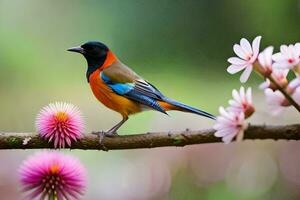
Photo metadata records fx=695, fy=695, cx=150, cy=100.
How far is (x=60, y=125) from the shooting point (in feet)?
2.70

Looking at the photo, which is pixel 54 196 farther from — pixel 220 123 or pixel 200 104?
pixel 200 104

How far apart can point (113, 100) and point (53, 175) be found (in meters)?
0.63

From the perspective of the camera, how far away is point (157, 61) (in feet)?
12.9

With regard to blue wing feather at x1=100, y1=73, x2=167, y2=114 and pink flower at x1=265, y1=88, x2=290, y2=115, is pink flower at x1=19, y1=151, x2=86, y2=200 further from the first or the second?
blue wing feather at x1=100, y1=73, x2=167, y2=114

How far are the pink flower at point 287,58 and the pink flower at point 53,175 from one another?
0.69 ft

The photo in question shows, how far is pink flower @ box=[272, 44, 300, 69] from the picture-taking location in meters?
0.61

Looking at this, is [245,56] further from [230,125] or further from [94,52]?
[94,52]

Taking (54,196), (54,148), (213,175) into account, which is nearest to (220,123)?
(54,196)

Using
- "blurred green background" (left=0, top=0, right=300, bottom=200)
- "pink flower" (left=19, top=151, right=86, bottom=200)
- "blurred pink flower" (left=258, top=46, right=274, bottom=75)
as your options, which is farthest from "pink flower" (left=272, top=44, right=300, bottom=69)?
"blurred green background" (left=0, top=0, right=300, bottom=200)

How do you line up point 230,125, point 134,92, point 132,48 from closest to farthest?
1. point 230,125
2. point 134,92
3. point 132,48

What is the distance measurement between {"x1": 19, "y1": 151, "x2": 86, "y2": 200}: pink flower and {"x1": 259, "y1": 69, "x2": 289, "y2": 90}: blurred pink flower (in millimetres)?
191

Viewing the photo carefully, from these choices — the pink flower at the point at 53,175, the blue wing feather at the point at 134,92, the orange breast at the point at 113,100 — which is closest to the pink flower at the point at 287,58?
the pink flower at the point at 53,175

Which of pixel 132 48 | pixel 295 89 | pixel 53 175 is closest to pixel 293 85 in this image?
pixel 295 89

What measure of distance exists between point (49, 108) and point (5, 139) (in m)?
0.07
